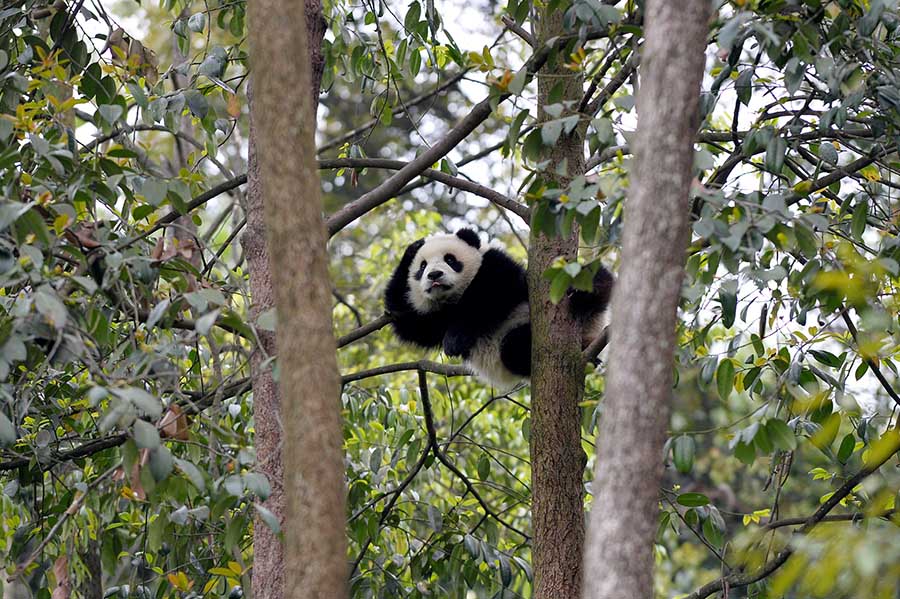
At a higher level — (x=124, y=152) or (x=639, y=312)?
(x=124, y=152)

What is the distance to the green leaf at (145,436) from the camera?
2508 millimetres

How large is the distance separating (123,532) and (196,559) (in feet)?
1.18

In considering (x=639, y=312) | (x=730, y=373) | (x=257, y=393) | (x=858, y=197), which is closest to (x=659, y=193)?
(x=639, y=312)

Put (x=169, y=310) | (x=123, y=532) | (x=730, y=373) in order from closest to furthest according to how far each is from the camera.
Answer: (x=169, y=310) < (x=730, y=373) < (x=123, y=532)

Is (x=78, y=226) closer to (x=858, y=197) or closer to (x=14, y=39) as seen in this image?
(x=14, y=39)

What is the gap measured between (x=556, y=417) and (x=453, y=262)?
2343mm

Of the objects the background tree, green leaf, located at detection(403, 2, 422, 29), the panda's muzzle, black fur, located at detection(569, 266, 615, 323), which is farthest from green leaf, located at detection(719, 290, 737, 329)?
the panda's muzzle

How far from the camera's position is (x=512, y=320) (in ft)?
A: 18.7

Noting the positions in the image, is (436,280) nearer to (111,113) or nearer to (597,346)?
(597,346)

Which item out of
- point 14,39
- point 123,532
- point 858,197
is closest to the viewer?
point 858,197

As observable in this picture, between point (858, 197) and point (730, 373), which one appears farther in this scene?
point (858, 197)

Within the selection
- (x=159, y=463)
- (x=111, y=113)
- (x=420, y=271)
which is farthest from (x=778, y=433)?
(x=420, y=271)

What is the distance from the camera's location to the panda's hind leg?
5.25m

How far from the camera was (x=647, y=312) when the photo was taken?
235 centimetres
